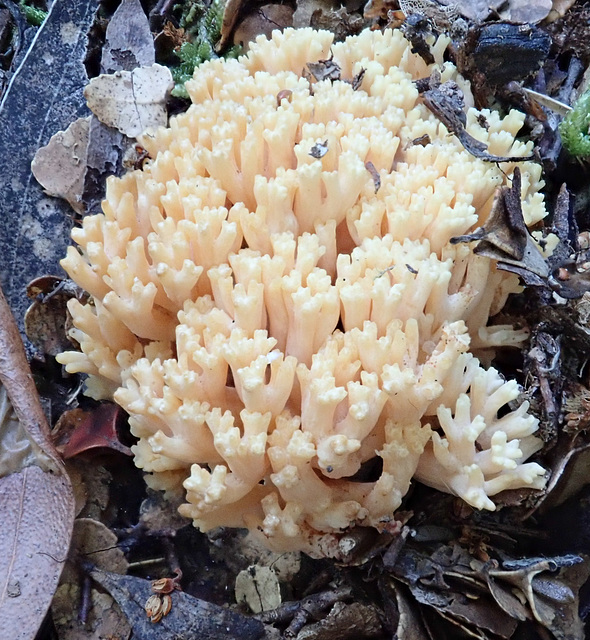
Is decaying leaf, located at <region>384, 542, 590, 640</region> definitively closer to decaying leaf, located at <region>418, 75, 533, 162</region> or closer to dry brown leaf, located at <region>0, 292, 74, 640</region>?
dry brown leaf, located at <region>0, 292, 74, 640</region>

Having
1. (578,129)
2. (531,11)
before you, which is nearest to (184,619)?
(578,129)

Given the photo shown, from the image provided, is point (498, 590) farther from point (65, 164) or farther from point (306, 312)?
point (65, 164)

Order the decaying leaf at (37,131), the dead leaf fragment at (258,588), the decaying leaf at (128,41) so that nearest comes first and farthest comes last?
the dead leaf fragment at (258,588) < the decaying leaf at (37,131) < the decaying leaf at (128,41)

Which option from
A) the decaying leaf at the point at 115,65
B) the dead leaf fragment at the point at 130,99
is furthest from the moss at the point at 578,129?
the decaying leaf at the point at 115,65

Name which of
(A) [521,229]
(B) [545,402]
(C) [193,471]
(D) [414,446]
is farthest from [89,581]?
(A) [521,229]

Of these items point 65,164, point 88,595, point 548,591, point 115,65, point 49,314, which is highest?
point 115,65

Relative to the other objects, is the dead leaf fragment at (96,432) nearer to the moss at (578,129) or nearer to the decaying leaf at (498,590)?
the decaying leaf at (498,590)

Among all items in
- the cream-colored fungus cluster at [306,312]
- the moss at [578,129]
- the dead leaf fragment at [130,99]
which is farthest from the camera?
the dead leaf fragment at [130,99]
